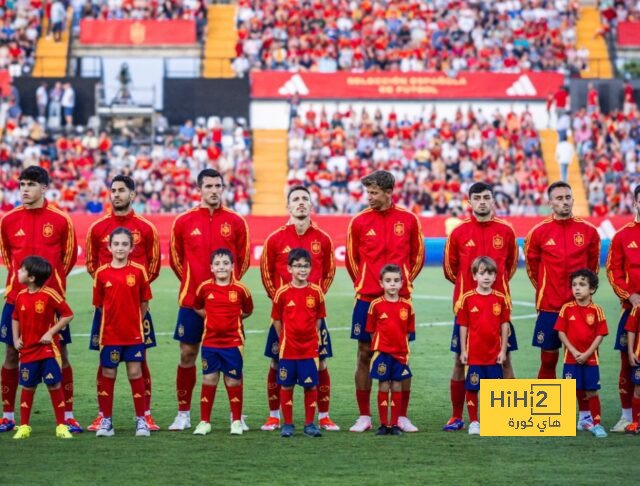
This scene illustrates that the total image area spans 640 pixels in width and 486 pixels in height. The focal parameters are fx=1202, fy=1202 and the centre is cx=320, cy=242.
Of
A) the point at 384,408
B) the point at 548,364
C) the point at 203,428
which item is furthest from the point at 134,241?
the point at 548,364

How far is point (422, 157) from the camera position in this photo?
35.7 metres

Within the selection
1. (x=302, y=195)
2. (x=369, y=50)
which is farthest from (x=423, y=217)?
(x=302, y=195)

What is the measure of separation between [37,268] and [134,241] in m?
0.97

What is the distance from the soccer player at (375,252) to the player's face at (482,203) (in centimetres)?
54

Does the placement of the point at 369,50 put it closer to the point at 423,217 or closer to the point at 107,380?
the point at 423,217

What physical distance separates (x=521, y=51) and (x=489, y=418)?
32572 mm

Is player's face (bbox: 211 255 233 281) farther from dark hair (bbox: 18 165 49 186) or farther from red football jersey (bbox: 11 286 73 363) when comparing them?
dark hair (bbox: 18 165 49 186)

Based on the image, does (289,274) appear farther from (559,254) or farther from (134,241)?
(559,254)

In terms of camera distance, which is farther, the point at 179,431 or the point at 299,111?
the point at 299,111

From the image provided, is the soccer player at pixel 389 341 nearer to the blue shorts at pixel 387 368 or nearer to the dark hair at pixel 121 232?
the blue shorts at pixel 387 368

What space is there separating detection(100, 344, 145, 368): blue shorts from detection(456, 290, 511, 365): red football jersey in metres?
2.71

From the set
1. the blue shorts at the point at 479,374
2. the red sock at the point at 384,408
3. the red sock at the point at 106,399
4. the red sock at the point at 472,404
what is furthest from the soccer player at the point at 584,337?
the red sock at the point at 106,399

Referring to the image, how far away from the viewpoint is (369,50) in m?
40.5

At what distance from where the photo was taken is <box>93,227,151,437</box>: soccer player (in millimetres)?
9898
